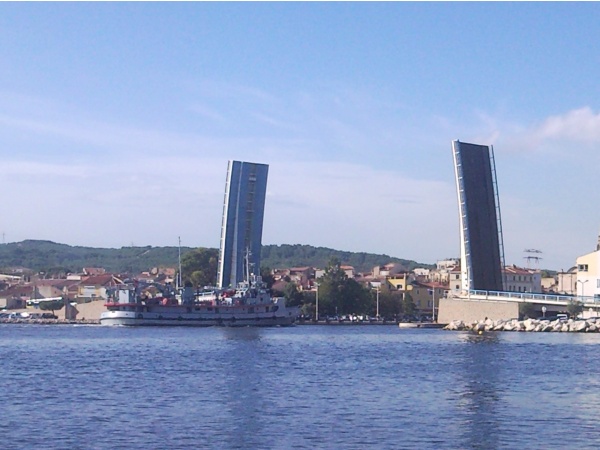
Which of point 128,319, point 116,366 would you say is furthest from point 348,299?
point 116,366

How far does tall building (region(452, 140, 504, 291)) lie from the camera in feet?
128

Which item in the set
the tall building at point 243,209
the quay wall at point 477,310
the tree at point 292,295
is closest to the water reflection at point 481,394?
the quay wall at point 477,310

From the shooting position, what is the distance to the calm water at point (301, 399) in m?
12.1

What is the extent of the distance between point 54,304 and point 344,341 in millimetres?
31414

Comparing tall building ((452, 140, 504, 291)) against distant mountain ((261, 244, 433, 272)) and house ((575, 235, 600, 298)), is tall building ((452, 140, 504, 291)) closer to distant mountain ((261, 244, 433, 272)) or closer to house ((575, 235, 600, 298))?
house ((575, 235, 600, 298))

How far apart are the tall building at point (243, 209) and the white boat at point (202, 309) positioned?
300 centimetres

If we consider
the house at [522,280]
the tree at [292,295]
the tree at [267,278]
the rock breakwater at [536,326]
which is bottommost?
the rock breakwater at [536,326]

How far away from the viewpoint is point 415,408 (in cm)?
1461

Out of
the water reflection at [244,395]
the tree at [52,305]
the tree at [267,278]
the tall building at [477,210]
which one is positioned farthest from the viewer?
the tree at [52,305]

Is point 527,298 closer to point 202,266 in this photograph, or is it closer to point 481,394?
point 202,266

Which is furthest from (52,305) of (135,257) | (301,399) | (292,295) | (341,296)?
(135,257)

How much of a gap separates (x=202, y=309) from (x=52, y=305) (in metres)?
16.1

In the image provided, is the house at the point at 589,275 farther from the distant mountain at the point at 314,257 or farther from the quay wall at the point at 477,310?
the distant mountain at the point at 314,257

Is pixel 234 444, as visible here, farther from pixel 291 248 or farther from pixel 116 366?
pixel 291 248
